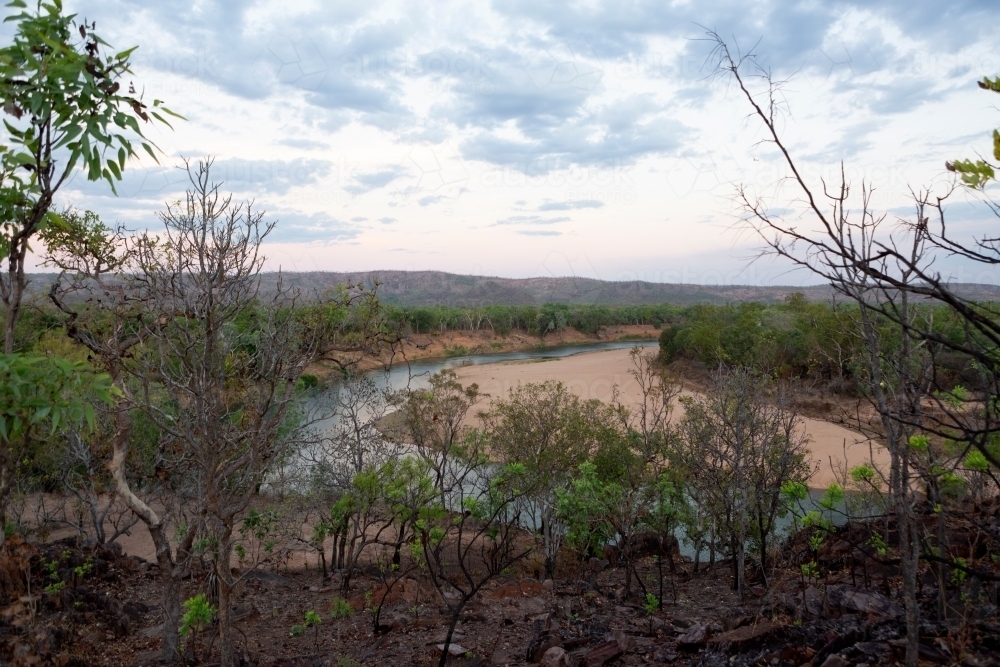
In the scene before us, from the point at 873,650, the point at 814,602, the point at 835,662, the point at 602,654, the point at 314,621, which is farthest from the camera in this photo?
the point at 314,621

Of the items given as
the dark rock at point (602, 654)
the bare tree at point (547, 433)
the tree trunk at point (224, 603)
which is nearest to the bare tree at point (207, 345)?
the tree trunk at point (224, 603)

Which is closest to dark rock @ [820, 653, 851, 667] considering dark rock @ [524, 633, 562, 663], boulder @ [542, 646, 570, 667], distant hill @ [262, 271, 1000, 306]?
boulder @ [542, 646, 570, 667]

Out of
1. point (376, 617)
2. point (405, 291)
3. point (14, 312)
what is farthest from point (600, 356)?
point (405, 291)

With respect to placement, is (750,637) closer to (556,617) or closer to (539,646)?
(539,646)

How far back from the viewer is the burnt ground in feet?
16.7

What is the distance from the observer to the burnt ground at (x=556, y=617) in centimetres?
508

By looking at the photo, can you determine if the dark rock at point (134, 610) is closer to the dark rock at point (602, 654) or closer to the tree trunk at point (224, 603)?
the tree trunk at point (224, 603)

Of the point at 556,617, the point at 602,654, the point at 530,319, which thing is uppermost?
the point at 530,319

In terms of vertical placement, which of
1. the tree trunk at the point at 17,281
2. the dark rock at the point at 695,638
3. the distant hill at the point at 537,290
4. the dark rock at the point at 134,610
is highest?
the distant hill at the point at 537,290

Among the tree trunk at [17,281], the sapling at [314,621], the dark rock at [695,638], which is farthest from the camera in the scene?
the sapling at [314,621]

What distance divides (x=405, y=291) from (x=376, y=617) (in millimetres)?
122268

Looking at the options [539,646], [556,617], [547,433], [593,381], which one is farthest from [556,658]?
[593,381]

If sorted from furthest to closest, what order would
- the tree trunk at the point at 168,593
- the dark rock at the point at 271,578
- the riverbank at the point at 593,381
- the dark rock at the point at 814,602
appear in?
the riverbank at the point at 593,381, the dark rock at the point at 271,578, the dark rock at the point at 814,602, the tree trunk at the point at 168,593

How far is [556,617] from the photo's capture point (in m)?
7.99
